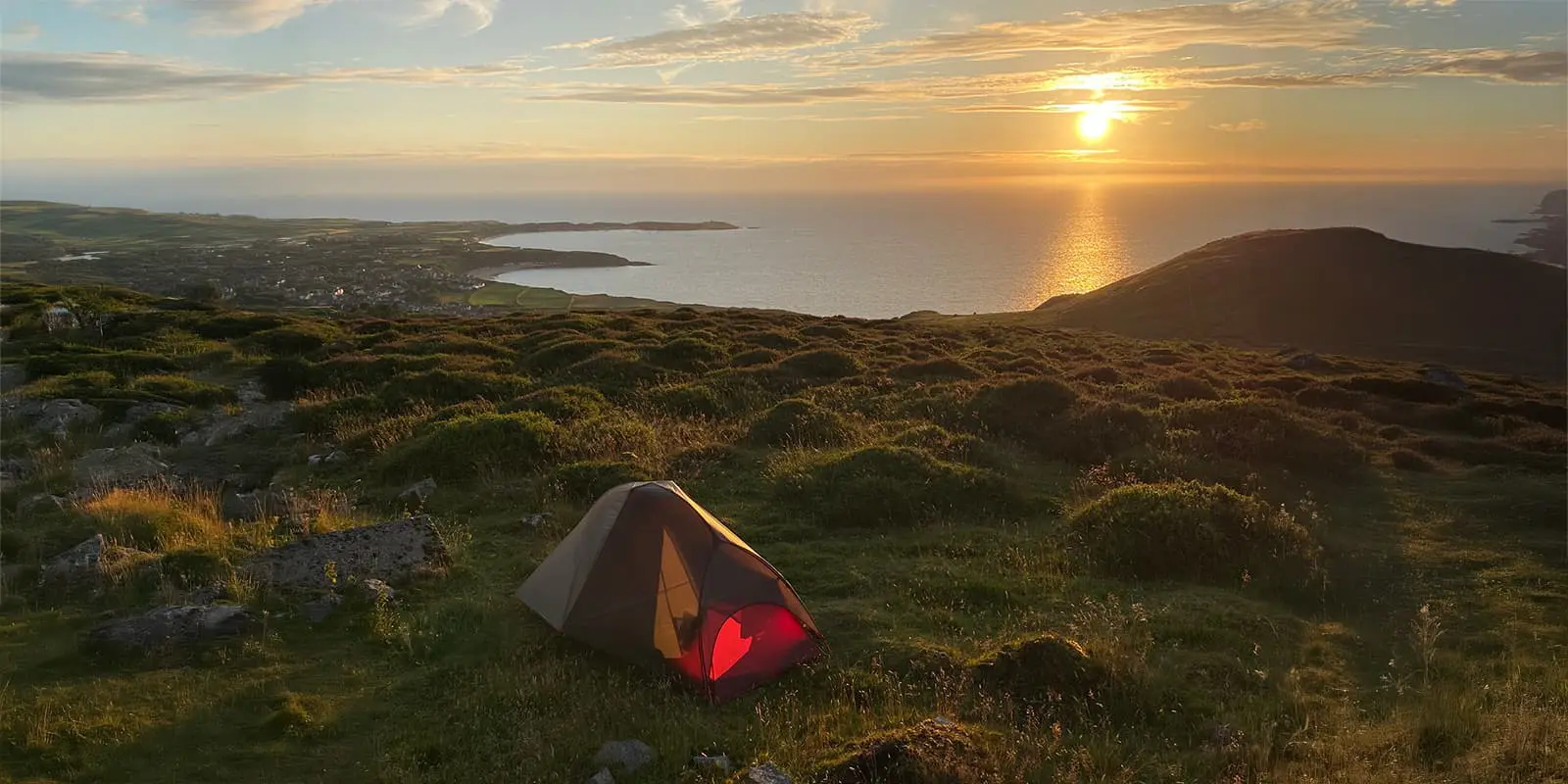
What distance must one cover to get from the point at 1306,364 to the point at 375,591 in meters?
50.3

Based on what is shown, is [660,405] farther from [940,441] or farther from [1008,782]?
[1008,782]

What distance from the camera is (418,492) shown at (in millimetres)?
14531

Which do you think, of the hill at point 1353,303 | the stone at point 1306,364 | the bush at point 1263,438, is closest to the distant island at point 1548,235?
the hill at point 1353,303

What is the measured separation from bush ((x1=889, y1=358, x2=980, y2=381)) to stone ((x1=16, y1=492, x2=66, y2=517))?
21.0m

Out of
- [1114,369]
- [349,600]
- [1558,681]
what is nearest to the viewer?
[1558,681]

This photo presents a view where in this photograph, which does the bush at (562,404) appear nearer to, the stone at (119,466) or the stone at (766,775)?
the stone at (119,466)

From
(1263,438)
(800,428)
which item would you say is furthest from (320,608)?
(1263,438)

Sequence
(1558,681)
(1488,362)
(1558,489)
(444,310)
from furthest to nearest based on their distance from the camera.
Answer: (444,310) → (1488,362) → (1558,489) → (1558,681)

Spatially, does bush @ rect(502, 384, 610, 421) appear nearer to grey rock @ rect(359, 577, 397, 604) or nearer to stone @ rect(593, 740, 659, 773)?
grey rock @ rect(359, 577, 397, 604)

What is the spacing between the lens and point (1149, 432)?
18.8 meters

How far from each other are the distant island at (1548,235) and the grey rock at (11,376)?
466 ft

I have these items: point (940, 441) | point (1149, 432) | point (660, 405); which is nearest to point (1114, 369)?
point (1149, 432)

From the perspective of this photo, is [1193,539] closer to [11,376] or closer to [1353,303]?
[11,376]

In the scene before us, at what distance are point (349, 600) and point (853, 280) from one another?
12758 centimetres
